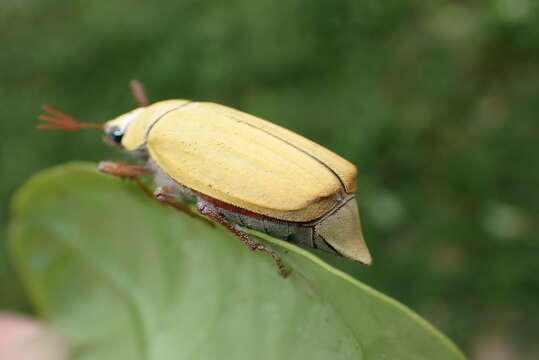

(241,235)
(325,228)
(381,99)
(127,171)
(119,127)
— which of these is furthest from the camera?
(381,99)

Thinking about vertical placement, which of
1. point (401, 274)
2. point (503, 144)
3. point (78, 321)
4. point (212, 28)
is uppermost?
point (212, 28)

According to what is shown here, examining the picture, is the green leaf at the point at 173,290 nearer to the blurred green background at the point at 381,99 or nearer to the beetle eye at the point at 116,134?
the beetle eye at the point at 116,134

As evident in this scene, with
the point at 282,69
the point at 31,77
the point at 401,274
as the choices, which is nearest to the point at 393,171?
the point at 401,274

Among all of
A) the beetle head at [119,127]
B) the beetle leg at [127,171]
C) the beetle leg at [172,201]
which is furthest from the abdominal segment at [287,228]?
the beetle head at [119,127]

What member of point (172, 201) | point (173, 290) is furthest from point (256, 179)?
point (173, 290)

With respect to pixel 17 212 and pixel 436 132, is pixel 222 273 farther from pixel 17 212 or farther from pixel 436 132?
pixel 436 132

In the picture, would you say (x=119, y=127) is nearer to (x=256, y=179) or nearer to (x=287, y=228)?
(x=256, y=179)

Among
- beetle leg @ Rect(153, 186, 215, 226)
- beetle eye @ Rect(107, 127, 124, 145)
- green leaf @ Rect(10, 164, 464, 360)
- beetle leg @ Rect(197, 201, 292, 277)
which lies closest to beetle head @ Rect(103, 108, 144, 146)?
beetle eye @ Rect(107, 127, 124, 145)
